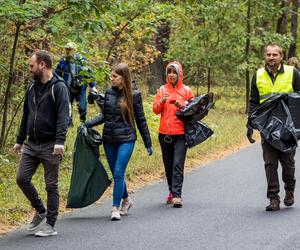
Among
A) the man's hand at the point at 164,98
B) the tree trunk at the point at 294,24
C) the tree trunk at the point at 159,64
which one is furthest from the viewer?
the tree trunk at the point at 294,24

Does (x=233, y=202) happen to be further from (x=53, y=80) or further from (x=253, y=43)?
(x=253, y=43)

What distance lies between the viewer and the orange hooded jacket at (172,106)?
9992 mm

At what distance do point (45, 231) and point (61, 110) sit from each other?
1332mm

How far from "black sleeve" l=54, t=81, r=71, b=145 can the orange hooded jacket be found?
230 cm

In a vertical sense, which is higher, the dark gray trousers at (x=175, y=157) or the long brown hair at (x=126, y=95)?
the long brown hair at (x=126, y=95)

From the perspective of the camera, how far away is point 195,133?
1002 cm

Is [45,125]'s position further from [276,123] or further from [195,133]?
[276,123]

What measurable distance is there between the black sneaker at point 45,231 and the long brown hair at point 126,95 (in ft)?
5.72

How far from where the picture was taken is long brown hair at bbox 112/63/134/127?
9.08 meters

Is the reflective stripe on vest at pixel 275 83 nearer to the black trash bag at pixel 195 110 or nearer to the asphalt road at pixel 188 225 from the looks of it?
the black trash bag at pixel 195 110

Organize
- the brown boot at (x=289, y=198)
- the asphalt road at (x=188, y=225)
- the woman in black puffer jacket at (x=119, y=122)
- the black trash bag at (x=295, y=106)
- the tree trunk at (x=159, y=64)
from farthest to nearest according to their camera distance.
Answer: the tree trunk at (x=159, y=64) < the brown boot at (x=289, y=198) < the black trash bag at (x=295, y=106) < the woman in black puffer jacket at (x=119, y=122) < the asphalt road at (x=188, y=225)

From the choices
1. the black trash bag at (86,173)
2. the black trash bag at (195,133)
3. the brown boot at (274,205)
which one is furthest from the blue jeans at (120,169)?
the brown boot at (274,205)

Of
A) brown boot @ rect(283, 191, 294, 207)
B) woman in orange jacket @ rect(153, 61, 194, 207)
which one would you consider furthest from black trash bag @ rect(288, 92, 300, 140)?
woman in orange jacket @ rect(153, 61, 194, 207)

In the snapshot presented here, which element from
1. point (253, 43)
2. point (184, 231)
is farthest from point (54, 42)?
point (253, 43)
